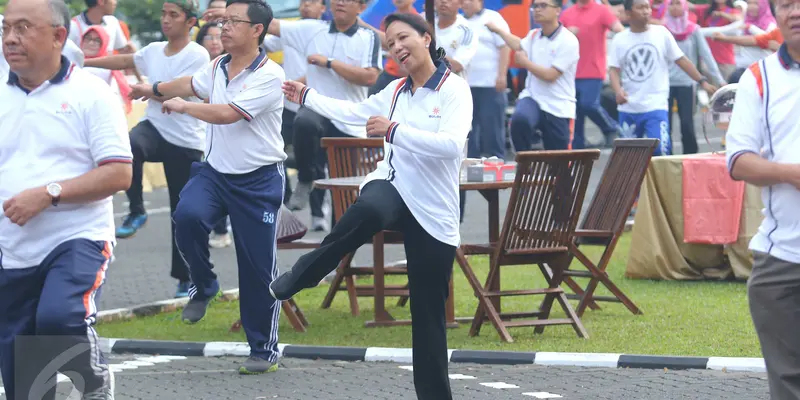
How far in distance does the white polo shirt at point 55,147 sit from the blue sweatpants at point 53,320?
0.06m

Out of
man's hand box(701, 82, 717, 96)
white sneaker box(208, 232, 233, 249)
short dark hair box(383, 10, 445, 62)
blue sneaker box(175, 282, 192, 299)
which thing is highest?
short dark hair box(383, 10, 445, 62)

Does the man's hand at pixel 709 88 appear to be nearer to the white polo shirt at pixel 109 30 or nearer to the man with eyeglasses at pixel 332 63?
the man with eyeglasses at pixel 332 63

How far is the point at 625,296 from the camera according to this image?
9.59 metres

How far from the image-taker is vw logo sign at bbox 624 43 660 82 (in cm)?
1419

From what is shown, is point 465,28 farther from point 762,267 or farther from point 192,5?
point 762,267

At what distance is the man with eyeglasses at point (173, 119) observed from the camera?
33.5 ft

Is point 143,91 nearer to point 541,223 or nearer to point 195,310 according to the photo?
point 195,310

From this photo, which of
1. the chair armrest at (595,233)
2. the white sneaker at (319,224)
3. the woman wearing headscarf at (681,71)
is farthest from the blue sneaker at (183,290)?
the woman wearing headscarf at (681,71)

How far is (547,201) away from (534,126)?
5298mm

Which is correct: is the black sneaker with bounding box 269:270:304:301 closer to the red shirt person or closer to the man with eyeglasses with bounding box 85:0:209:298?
the man with eyeglasses with bounding box 85:0:209:298

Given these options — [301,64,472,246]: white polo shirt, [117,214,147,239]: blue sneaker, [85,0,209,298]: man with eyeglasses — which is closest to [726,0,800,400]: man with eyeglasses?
[301,64,472,246]: white polo shirt

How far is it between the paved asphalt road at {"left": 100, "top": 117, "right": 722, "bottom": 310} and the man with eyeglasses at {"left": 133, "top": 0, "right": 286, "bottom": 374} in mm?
1209

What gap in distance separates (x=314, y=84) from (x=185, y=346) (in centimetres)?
420

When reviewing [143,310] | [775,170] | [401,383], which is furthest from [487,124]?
[775,170]
